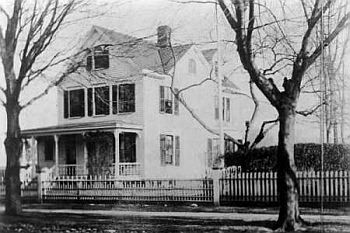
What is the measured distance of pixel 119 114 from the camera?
3816 mm

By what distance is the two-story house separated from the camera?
3633 millimetres

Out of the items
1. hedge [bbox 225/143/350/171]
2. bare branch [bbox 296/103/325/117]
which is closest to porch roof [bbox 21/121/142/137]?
hedge [bbox 225/143/350/171]

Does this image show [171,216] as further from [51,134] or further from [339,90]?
[339,90]

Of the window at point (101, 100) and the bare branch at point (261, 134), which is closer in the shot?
the bare branch at point (261, 134)

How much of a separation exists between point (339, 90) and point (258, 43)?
2.18 feet

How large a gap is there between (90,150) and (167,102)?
0.78m

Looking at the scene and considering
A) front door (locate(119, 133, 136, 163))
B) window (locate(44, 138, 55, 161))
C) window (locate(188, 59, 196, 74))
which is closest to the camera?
window (locate(188, 59, 196, 74))

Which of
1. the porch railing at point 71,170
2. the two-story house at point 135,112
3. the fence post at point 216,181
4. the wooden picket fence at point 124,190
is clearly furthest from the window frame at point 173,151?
the porch railing at point 71,170

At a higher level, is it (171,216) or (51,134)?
(51,134)

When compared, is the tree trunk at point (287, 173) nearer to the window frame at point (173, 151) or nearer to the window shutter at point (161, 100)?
the window frame at point (173, 151)

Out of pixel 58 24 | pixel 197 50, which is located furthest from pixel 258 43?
pixel 58 24

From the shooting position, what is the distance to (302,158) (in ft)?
11.5

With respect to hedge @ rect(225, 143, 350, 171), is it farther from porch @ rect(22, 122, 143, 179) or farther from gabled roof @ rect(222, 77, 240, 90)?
porch @ rect(22, 122, 143, 179)

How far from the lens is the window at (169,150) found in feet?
12.0
